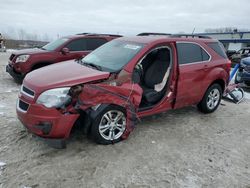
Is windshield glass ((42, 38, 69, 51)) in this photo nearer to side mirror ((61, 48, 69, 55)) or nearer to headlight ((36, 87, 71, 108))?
side mirror ((61, 48, 69, 55))

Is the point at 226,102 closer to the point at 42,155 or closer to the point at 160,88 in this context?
the point at 160,88

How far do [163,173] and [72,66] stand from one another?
2.37 meters

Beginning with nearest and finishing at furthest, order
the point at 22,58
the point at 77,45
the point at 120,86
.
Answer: the point at 120,86 → the point at 22,58 → the point at 77,45

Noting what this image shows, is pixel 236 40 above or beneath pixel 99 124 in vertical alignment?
above

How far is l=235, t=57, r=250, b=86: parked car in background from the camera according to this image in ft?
32.2

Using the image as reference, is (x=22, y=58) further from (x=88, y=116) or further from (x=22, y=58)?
(x=88, y=116)

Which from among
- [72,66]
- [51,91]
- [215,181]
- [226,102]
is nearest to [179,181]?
[215,181]

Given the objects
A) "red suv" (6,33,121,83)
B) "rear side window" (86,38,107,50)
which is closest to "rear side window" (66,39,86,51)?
"red suv" (6,33,121,83)

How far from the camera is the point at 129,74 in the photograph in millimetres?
4203

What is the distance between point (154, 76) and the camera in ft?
17.7

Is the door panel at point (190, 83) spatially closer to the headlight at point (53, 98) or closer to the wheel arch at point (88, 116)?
the wheel arch at point (88, 116)

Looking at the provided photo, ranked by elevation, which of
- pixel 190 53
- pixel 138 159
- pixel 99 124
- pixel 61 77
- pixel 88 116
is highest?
pixel 190 53

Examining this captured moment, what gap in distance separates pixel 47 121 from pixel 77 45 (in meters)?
5.57

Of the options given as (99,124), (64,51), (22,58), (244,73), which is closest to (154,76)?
(99,124)
